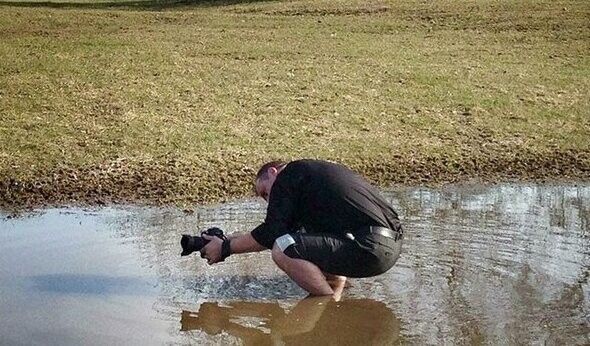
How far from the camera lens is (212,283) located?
6.89 metres

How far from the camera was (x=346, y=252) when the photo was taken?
633 cm

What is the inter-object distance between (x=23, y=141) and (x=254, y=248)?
15.4ft

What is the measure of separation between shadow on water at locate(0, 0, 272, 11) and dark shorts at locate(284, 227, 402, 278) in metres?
17.7

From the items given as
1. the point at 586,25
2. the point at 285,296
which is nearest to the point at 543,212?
the point at 285,296

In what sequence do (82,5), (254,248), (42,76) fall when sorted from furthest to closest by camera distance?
(82,5)
(42,76)
(254,248)

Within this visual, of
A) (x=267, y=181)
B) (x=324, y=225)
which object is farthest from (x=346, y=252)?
(x=267, y=181)

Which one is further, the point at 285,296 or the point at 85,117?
the point at 85,117

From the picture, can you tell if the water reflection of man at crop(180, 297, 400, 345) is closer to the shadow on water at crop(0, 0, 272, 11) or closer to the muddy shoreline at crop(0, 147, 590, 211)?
the muddy shoreline at crop(0, 147, 590, 211)

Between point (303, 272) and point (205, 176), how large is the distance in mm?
3310

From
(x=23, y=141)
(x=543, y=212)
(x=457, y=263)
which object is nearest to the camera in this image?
(x=457, y=263)

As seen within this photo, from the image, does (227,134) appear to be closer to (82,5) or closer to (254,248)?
(254,248)

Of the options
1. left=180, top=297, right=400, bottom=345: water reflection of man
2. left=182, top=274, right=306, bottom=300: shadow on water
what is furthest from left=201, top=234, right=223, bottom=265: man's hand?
left=180, top=297, right=400, bottom=345: water reflection of man

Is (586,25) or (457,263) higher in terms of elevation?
(586,25)

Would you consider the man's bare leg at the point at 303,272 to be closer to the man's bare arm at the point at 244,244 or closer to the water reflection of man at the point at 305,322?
the water reflection of man at the point at 305,322
